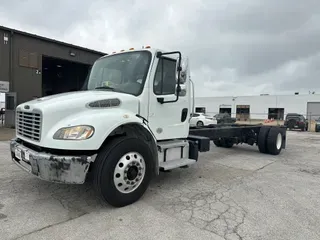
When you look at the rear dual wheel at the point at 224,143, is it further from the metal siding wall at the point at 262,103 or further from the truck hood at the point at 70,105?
the metal siding wall at the point at 262,103

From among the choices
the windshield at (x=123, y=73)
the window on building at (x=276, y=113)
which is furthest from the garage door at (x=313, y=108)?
the windshield at (x=123, y=73)

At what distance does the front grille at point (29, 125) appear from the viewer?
3.36 meters

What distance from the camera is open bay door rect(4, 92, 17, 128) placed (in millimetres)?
15773

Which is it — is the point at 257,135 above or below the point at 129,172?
above

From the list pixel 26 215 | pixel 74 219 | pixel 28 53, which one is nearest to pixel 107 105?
pixel 74 219

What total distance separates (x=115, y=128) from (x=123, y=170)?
611mm

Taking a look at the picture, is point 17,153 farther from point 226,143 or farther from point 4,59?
point 4,59

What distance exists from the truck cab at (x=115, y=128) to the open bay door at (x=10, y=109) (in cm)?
1335

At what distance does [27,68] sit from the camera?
16.3m

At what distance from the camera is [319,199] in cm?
429

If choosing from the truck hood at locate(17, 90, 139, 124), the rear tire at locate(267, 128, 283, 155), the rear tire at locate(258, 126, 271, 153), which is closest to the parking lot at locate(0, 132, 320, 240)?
the truck hood at locate(17, 90, 139, 124)

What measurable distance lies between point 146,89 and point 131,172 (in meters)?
1.35

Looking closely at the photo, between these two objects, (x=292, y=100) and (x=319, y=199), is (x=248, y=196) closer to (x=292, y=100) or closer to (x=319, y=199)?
(x=319, y=199)

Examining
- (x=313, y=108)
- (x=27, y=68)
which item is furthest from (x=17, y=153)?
(x=313, y=108)
